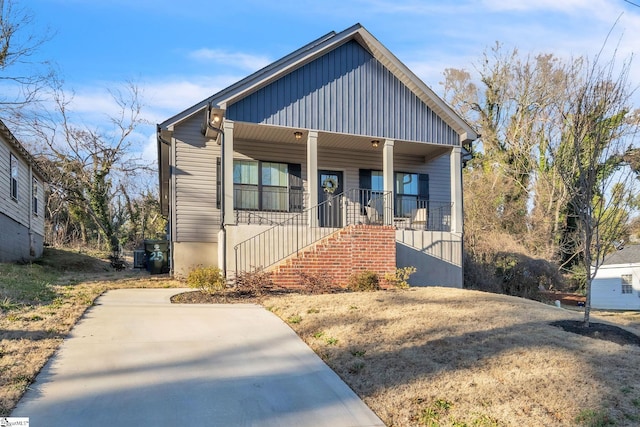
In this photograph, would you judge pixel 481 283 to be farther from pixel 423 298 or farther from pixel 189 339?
pixel 189 339

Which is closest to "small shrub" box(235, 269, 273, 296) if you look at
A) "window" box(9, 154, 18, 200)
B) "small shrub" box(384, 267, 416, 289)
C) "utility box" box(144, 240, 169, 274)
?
"small shrub" box(384, 267, 416, 289)

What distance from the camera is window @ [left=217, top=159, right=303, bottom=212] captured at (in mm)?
14141

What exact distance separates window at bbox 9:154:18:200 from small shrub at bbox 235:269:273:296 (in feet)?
33.0

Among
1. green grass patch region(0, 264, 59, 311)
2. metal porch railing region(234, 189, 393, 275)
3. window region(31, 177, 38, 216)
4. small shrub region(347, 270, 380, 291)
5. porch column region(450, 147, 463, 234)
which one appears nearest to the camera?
green grass patch region(0, 264, 59, 311)

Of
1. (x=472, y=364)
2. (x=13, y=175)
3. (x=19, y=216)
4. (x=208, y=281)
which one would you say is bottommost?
(x=472, y=364)

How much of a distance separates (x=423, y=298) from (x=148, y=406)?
20.0ft

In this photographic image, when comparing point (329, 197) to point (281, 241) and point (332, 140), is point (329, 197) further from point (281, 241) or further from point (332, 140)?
point (281, 241)

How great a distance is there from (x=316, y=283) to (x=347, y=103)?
5.25 meters

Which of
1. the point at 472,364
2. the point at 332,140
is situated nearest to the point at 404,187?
the point at 332,140

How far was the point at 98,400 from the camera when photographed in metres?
4.39


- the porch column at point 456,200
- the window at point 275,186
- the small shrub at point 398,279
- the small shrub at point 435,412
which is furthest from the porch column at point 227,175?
the small shrub at point 435,412

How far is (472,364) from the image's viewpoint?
17.7 ft

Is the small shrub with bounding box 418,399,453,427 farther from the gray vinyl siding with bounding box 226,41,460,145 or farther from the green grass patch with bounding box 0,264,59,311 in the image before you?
the gray vinyl siding with bounding box 226,41,460,145

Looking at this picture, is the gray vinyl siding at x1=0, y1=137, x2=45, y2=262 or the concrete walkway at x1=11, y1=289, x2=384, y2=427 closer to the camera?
the concrete walkway at x1=11, y1=289, x2=384, y2=427
